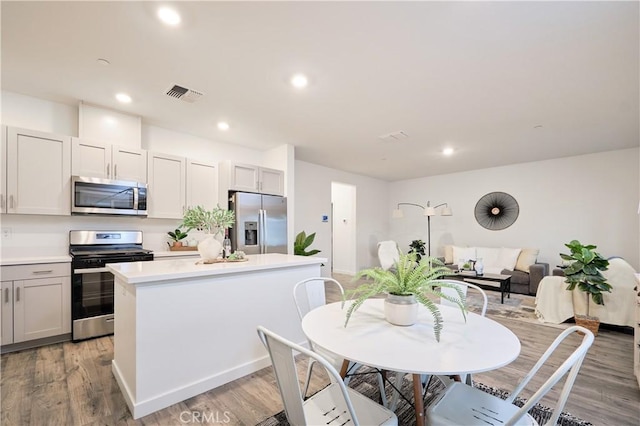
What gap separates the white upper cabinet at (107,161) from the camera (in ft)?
10.1

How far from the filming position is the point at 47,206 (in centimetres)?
292

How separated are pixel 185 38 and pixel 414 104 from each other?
224cm

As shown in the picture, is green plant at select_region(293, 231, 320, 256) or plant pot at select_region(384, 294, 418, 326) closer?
plant pot at select_region(384, 294, 418, 326)

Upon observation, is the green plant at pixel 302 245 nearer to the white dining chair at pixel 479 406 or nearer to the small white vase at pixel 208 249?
the small white vase at pixel 208 249

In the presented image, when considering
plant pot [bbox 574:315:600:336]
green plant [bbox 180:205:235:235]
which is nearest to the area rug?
green plant [bbox 180:205:235:235]

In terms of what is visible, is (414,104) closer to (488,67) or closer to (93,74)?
(488,67)

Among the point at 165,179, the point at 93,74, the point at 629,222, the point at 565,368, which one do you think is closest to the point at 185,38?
the point at 93,74

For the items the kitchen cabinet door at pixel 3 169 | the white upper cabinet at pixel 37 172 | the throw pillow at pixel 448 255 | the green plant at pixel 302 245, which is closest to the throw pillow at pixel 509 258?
the throw pillow at pixel 448 255

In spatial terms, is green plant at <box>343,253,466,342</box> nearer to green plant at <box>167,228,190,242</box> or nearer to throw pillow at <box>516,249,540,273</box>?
green plant at <box>167,228,190,242</box>

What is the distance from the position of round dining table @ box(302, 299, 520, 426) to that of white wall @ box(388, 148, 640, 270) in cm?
535

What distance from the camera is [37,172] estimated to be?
9.41ft

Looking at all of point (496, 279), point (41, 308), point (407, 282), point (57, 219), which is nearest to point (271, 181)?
point (57, 219)

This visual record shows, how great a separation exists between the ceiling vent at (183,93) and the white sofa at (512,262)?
17.0 feet

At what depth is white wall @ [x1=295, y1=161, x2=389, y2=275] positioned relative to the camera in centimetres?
582
